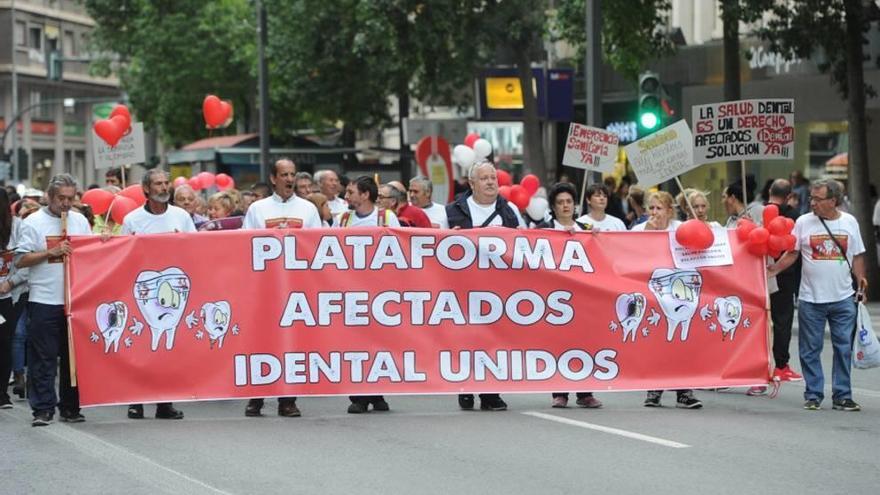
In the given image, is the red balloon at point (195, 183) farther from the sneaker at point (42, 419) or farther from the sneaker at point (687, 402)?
the sneaker at point (687, 402)

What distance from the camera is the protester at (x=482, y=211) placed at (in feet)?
42.1

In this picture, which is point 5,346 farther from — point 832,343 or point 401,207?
point 832,343

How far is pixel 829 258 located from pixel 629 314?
4.86 feet

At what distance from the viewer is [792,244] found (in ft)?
42.3

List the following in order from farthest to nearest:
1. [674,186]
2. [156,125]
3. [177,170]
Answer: [156,125]
[177,170]
[674,186]

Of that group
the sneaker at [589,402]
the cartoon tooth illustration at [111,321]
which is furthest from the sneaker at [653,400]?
the cartoon tooth illustration at [111,321]

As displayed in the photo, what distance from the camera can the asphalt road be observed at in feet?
30.8

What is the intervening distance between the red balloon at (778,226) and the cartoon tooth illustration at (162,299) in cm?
410

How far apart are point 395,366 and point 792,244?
9.63 ft

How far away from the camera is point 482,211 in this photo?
1301 cm

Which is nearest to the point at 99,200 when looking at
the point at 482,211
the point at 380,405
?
the point at 380,405

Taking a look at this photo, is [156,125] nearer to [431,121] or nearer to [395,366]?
[431,121]

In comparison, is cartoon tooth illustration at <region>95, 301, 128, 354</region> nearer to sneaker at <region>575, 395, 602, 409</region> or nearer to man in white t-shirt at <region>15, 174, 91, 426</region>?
man in white t-shirt at <region>15, 174, 91, 426</region>

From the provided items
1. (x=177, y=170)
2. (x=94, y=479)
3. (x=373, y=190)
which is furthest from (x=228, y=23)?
(x=94, y=479)
